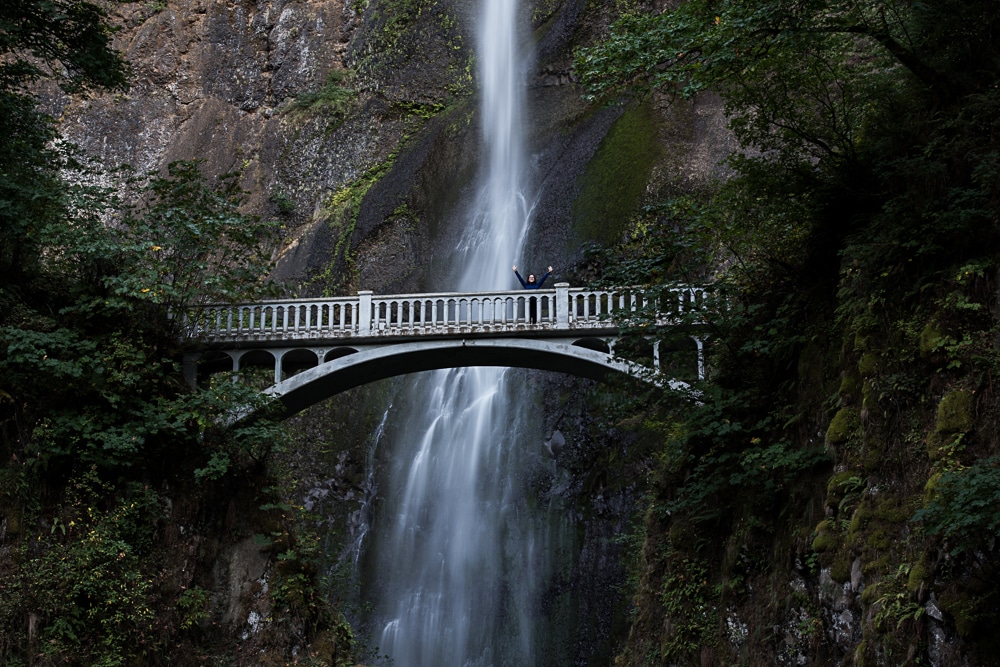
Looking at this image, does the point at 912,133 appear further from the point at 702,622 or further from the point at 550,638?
the point at 550,638

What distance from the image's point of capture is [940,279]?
10547 millimetres

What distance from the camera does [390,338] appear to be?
19484mm

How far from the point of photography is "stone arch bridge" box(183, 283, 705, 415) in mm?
19125

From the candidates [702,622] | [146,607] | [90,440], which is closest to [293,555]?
[146,607]

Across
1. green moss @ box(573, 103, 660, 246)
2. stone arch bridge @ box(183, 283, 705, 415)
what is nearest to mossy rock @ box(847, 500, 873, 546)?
stone arch bridge @ box(183, 283, 705, 415)

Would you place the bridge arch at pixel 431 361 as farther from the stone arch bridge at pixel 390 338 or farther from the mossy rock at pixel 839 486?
the mossy rock at pixel 839 486

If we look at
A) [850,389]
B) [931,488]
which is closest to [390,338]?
[850,389]

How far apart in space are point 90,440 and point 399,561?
34.4 feet

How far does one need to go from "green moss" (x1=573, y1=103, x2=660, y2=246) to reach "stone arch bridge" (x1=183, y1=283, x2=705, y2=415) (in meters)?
8.18

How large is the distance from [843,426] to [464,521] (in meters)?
15.7

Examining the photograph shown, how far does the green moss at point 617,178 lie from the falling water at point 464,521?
218 cm

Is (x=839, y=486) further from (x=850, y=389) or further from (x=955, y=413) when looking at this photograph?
(x=955, y=413)

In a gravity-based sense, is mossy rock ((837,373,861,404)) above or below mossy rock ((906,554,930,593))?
above

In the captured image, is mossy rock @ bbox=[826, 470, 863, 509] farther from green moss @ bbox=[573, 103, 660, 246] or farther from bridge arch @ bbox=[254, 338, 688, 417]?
green moss @ bbox=[573, 103, 660, 246]
